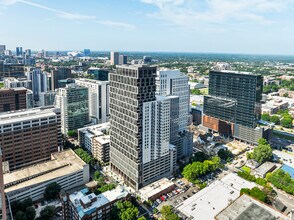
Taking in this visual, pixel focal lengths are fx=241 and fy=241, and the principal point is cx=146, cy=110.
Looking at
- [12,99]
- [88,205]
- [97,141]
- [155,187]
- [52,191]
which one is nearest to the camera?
[88,205]

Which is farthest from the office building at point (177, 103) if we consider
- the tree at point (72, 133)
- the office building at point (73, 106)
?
the tree at point (72, 133)

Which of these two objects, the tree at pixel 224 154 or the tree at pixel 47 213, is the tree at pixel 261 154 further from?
the tree at pixel 47 213

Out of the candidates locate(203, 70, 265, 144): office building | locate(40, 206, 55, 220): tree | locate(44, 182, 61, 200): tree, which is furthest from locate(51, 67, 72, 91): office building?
locate(40, 206, 55, 220): tree

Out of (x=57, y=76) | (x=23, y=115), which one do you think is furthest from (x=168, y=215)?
(x=57, y=76)

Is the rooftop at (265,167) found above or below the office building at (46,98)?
below

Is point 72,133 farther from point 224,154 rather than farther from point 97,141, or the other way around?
point 224,154

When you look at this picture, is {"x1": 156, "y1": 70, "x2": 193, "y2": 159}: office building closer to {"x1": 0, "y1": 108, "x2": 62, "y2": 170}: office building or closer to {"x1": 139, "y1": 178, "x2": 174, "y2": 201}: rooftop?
{"x1": 139, "y1": 178, "x2": 174, "y2": 201}: rooftop
